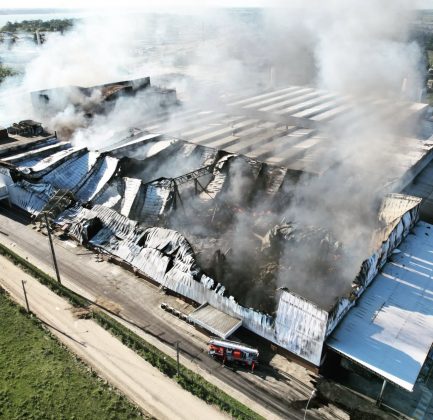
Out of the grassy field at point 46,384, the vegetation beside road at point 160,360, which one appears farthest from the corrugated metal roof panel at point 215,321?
the grassy field at point 46,384

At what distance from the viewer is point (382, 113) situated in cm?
5028

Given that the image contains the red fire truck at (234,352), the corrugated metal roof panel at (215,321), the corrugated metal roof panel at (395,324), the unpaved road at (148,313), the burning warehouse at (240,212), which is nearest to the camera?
the corrugated metal roof panel at (395,324)

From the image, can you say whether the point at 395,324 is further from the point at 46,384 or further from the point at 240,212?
the point at 46,384

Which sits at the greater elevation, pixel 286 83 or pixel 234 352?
pixel 286 83

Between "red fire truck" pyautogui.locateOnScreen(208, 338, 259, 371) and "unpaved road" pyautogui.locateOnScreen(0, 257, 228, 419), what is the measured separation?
8.05 ft

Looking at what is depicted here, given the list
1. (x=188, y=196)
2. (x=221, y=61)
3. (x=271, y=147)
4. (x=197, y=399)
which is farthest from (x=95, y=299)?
(x=221, y=61)

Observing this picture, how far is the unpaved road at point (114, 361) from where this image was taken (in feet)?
56.6

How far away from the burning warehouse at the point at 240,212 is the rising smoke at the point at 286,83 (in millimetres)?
157

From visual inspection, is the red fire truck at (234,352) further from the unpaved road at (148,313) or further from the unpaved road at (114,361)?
the unpaved road at (114,361)

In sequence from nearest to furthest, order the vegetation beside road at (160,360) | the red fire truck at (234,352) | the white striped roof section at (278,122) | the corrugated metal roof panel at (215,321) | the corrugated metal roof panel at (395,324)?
1. the vegetation beside road at (160,360)
2. the corrugated metal roof panel at (395,324)
3. the red fire truck at (234,352)
4. the corrugated metal roof panel at (215,321)
5. the white striped roof section at (278,122)

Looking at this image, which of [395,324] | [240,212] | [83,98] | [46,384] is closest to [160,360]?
[46,384]

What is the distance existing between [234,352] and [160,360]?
11.2 ft

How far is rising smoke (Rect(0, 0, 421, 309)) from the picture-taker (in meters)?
25.9

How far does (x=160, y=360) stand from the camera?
1941cm
